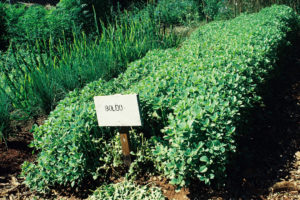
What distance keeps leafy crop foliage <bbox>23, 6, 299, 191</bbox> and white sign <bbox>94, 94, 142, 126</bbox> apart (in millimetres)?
260

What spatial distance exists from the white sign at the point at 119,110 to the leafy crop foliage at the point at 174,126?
0.85ft

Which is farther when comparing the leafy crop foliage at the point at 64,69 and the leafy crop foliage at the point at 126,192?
the leafy crop foliage at the point at 64,69

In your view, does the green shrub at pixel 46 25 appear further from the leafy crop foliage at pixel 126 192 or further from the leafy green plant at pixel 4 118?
the leafy crop foliage at pixel 126 192

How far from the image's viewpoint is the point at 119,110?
2.31 metres

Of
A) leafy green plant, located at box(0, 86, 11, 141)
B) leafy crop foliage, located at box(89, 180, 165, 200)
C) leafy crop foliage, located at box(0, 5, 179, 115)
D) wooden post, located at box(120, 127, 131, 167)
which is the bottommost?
leafy crop foliage, located at box(89, 180, 165, 200)

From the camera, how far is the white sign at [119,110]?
2230 millimetres

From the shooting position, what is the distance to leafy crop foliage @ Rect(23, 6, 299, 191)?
2027 mm

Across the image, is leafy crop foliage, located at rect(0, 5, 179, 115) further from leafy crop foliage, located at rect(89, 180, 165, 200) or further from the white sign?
leafy crop foliage, located at rect(89, 180, 165, 200)

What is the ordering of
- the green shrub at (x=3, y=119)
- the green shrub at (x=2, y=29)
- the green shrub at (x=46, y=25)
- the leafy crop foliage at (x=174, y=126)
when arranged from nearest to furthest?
the leafy crop foliage at (x=174, y=126), the green shrub at (x=3, y=119), the green shrub at (x=46, y=25), the green shrub at (x=2, y=29)

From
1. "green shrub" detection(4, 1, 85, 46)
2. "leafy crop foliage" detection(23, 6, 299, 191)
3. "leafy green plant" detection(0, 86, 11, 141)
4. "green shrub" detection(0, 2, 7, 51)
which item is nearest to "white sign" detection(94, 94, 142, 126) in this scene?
"leafy crop foliage" detection(23, 6, 299, 191)

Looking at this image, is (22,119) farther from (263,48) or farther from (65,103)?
(263,48)

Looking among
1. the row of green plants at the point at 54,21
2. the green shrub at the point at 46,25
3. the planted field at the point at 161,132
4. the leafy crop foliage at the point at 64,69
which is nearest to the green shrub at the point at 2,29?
the row of green plants at the point at 54,21

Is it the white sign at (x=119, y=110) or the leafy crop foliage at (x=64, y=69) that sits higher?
the leafy crop foliage at (x=64, y=69)

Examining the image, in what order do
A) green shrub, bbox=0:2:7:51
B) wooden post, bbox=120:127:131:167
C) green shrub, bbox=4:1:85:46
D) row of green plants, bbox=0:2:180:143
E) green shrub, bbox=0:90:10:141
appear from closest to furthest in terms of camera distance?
wooden post, bbox=120:127:131:167 < green shrub, bbox=0:90:10:141 < row of green plants, bbox=0:2:180:143 < green shrub, bbox=4:1:85:46 < green shrub, bbox=0:2:7:51
